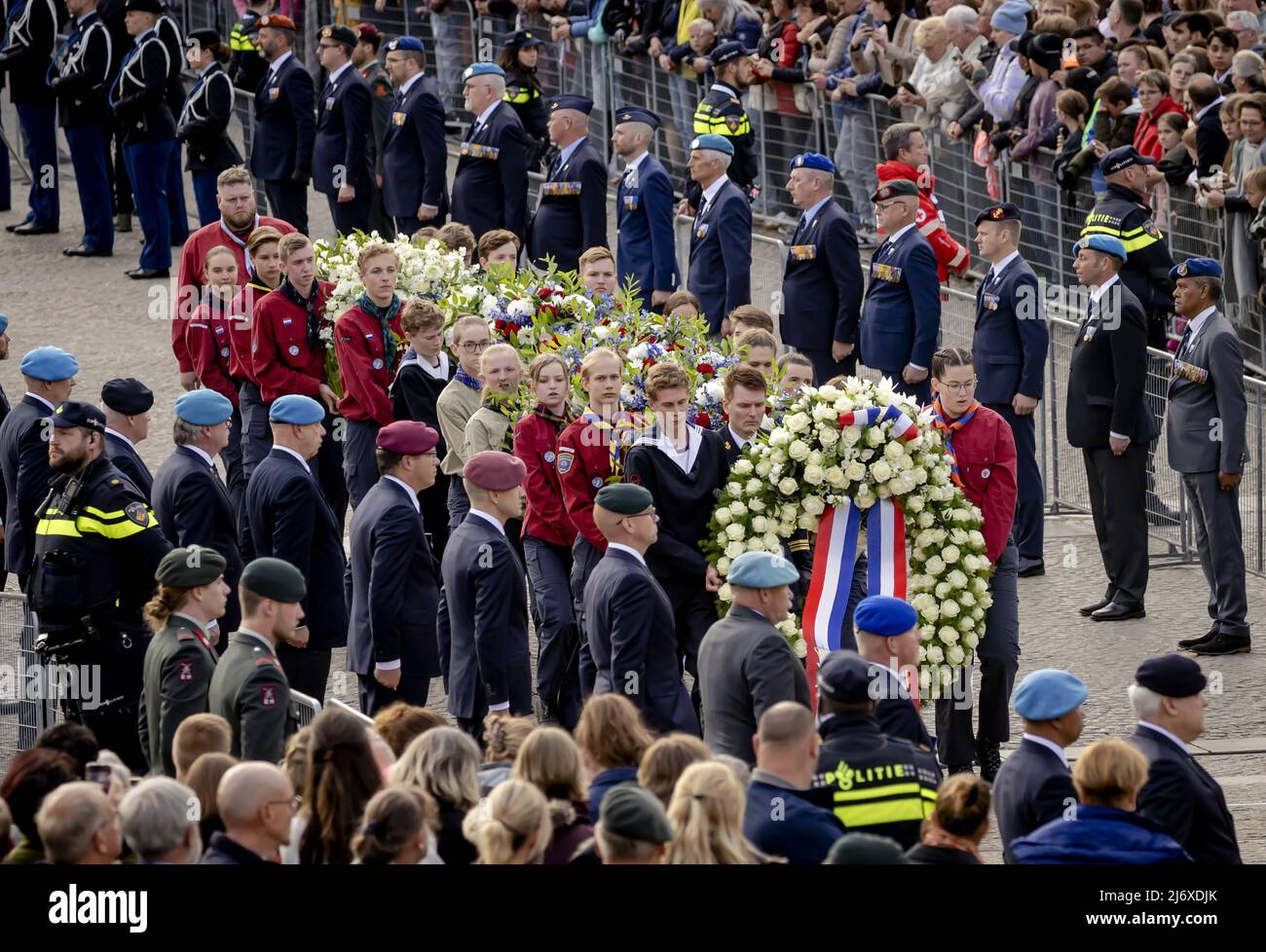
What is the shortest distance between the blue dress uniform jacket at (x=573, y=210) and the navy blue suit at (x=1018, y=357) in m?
3.59

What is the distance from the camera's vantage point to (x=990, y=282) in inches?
516

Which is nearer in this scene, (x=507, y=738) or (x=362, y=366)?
(x=507, y=738)

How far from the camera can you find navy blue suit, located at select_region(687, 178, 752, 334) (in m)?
15.0

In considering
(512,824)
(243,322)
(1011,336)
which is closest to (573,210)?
(243,322)

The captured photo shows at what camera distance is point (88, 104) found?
60.6ft

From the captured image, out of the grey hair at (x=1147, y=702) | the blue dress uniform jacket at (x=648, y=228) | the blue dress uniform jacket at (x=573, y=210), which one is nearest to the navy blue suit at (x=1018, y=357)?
the blue dress uniform jacket at (x=648, y=228)

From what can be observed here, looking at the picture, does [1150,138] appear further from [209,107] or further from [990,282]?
[209,107]

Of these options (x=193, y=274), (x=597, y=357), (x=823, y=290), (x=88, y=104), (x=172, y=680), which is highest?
(x=88, y=104)

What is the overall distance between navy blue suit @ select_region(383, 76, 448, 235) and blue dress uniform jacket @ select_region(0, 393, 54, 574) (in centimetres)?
610

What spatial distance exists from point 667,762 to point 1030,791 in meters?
1.37

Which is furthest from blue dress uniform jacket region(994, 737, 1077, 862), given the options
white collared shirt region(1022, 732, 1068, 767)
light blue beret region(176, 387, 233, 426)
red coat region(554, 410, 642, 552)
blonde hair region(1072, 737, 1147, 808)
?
light blue beret region(176, 387, 233, 426)

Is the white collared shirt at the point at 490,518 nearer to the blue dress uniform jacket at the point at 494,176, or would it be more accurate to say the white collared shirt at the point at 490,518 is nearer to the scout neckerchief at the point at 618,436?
the scout neckerchief at the point at 618,436

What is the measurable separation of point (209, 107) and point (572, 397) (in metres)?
7.43

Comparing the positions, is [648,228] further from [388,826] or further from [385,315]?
[388,826]
